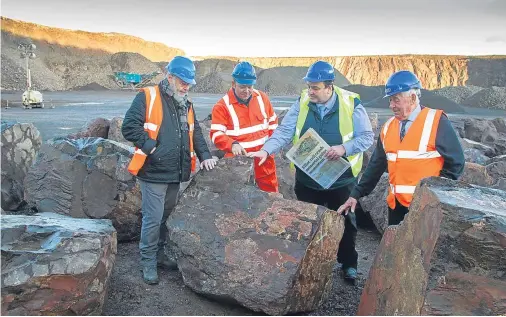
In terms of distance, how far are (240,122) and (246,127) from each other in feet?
0.25

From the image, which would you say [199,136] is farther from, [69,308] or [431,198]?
[431,198]

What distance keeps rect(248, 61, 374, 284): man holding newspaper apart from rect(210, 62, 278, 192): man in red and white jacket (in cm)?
31

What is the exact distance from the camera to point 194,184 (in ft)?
13.1

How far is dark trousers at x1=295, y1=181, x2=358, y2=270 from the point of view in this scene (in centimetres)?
426

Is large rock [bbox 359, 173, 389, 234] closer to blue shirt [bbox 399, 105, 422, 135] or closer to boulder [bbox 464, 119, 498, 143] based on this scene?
blue shirt [bbox 399, 105, 422, 135]

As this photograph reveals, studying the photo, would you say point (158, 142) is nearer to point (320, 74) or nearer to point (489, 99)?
point (320, 74)

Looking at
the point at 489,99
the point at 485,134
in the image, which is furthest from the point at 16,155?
the point at 489,99

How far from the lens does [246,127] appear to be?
461cm

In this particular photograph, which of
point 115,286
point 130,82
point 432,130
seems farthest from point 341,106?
point 130,82

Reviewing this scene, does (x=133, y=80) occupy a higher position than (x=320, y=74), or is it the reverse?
(x=320, y=74)

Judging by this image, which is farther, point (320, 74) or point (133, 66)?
point (133, 66)

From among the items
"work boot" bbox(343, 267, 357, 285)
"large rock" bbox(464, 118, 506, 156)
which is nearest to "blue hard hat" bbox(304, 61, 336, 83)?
"work boot" bbox(343, 267, 357, 285)

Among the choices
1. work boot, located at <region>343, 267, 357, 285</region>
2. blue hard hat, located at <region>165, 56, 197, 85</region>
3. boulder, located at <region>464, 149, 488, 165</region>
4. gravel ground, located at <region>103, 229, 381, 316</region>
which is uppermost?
blue hard hat, located at <region>165, 56, 197, 85</region>

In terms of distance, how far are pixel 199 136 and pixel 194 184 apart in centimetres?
55
